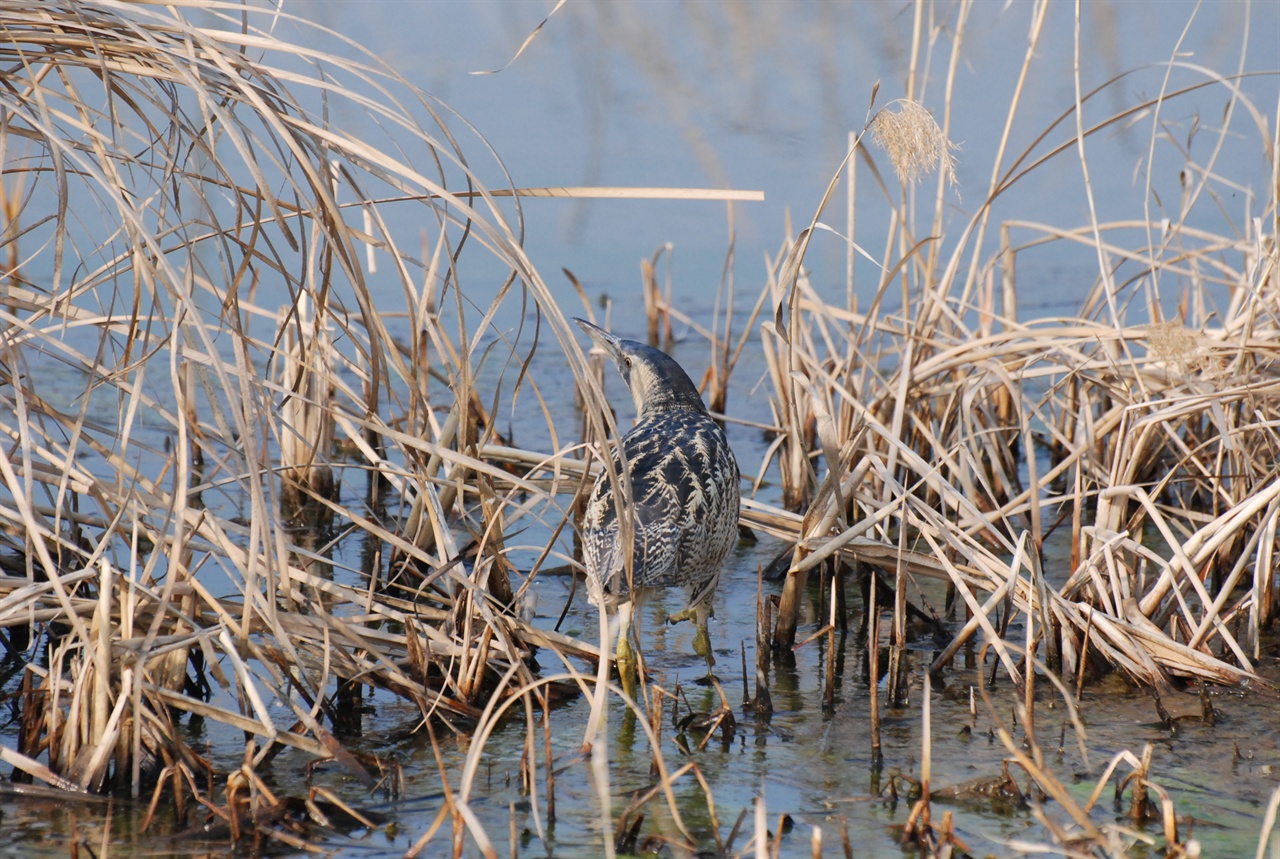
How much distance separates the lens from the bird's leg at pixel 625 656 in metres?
4.07

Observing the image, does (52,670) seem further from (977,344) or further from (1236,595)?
(1236,595)

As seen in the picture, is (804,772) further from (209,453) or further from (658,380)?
(658,380)

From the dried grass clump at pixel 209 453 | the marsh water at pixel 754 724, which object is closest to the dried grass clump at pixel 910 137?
the marsh water at pixel 754 724

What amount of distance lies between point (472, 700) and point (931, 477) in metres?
1.39

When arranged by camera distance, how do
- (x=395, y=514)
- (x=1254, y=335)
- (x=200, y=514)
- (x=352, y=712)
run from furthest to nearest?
1. (x=395, y=514)
2. (x=1254, y=335)
3. (x=352, y=712)
4. (x=200, y=514)

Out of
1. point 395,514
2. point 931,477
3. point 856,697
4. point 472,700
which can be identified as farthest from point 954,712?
point 395,514

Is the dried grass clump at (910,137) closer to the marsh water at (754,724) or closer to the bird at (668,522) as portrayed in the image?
the marsh water at (754,724)

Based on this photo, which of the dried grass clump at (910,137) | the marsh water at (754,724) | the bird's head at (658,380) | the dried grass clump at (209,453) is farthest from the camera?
the bird's head at (658,380)

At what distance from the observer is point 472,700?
11.9ft

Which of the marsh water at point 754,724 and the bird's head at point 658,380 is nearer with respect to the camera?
the marsh water at point 754,724

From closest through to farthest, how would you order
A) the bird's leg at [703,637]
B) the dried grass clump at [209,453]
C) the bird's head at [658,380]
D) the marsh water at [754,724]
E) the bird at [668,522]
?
the marsh water at [754,724] < the dried grass clump at [209,453] < the bird at [668,522] < the bird's leg at [703,637] < the bird's head at [658,380]

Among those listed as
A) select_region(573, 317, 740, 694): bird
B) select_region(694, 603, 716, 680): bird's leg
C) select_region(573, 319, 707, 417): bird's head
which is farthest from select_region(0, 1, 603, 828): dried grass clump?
select_region(573, 319, 707, 417): bird's head

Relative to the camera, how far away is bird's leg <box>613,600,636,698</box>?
13.4 feet

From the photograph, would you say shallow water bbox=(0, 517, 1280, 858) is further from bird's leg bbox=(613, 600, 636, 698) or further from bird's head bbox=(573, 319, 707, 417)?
bird's head bbox=(573, 319, 707, 417)
